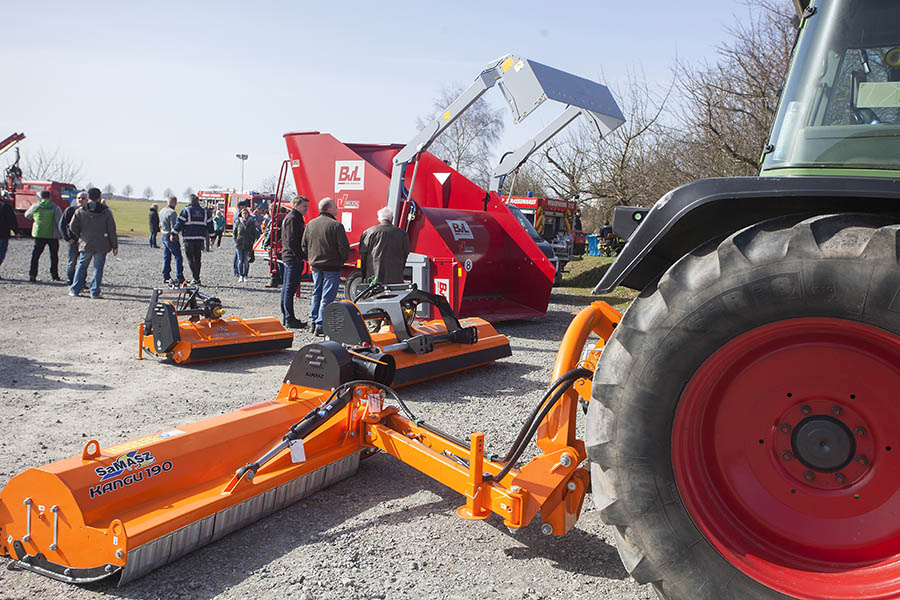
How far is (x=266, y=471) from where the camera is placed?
10.4ft

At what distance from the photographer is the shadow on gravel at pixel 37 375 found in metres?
5.37

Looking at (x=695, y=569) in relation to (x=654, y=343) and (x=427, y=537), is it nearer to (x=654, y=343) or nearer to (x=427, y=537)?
(x=654, y=343)

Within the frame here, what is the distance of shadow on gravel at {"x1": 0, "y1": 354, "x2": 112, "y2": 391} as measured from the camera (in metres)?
5.37

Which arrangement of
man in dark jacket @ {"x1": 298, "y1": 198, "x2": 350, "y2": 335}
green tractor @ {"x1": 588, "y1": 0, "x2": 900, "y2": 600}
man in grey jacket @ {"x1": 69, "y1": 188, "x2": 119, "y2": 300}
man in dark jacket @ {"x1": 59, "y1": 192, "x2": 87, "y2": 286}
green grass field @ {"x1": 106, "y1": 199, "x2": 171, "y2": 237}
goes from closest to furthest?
green tractor @ {"x1": 588, "y1": 0, "x2": 900, "y2": 600}, man in dark jacket @ {"x1": 298, "y1": 198, "x2": 350, "y2": 335}, man in grey jacket @ {"x1": 69, "y1": 188, "x2": 119, "y2": 300}, man in dark jacket @ {"x1": 59, "y1": 192, "x2": 87, "y2": 286}, green grass field @ {"x1": 106, "y1": 199, "x2": 171, "y2": 237}

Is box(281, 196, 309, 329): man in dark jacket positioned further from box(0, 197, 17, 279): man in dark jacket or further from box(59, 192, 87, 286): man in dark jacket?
box(0, 197, 17, 279): man in dark jacket

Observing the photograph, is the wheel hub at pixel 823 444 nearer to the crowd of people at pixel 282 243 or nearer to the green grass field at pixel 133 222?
the crowd of people at pixel 282 243

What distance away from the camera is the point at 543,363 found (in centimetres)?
707

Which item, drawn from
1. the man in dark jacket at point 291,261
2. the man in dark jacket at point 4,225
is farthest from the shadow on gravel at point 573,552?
the man in dark jacket at point 4,225

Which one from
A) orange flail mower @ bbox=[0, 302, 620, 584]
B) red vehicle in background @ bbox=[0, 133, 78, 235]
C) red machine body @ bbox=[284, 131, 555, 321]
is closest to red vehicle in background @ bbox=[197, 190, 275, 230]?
red vehicle in background @ bbox=[0, 133, 78, 235]

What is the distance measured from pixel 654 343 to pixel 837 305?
53 cm

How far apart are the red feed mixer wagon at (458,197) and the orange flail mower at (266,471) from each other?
4974 mm

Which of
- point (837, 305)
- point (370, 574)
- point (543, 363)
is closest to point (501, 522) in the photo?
point (370, 574)

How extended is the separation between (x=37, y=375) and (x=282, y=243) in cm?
358

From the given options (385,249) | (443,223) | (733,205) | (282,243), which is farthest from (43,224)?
(733,205)
